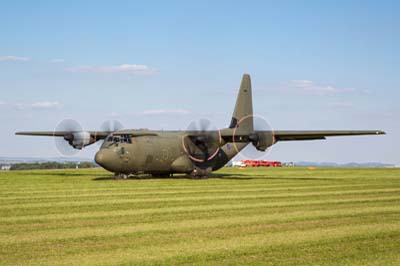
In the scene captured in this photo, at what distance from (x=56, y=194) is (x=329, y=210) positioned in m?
13.1

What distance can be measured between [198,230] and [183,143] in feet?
107

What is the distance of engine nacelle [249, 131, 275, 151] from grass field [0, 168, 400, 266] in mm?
20680

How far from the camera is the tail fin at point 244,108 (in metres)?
54.7

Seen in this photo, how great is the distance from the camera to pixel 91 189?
3262 cm

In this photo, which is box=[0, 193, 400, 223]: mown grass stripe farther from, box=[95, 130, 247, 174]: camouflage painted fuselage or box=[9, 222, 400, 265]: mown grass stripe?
box=[95, 130, 247, 174]: camouflage painted fuselage

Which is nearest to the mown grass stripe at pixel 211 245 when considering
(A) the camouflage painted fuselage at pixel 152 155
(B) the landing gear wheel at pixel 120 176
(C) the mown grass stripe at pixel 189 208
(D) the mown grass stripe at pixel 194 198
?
(C) the mown grass stripe at pixel 189 208

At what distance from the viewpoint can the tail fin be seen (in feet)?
179

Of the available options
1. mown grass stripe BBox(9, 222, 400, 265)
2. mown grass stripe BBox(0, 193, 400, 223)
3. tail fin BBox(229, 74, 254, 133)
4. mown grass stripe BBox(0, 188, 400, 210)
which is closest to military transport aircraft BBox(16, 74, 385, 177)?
tail fin BBox(229, 74, 254, 133)

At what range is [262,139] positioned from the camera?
161 feet

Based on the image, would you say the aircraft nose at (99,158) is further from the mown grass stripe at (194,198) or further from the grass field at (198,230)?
the mown grass stripe at (194,198)

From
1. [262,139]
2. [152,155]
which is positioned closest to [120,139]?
[152,155]

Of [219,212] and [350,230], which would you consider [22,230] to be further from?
[350,230]

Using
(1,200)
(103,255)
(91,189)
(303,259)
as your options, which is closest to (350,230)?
(303,259)

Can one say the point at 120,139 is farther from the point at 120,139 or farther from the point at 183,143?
the point at 183,143
